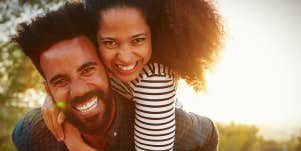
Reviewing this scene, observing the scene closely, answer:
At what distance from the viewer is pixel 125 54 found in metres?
1.22

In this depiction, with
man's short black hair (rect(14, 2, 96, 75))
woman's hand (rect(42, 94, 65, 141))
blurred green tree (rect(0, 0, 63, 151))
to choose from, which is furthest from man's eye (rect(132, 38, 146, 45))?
blurred green tree (rect(0, 0, 63, 151))

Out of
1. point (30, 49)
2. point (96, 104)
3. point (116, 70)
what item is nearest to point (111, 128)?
point (96, 104)

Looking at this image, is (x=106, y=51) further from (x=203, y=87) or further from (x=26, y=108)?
(x=26, y=108)

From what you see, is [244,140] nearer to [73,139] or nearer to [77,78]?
[73,139]

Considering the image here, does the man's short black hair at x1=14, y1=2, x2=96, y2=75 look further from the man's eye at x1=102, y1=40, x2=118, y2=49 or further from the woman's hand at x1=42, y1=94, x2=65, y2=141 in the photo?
the woman's hand at x1=42, y1=94, x2=65, y2=141

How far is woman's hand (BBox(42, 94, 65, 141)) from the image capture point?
1.46 m

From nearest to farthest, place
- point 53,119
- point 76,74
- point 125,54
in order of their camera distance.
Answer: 1. point 125,54
2. point 76,74
3. point 53,119

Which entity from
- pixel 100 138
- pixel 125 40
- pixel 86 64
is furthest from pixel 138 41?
pixel 100 138

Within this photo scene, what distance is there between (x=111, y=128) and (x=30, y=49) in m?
0.41

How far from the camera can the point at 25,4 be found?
3105mm

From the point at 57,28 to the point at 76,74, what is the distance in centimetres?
17

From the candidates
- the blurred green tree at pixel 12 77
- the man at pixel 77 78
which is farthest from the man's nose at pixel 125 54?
the blurred green tree at pixel 12 77

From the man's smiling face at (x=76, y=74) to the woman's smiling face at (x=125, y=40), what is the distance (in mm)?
77

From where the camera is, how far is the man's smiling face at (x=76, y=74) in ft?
4.32
